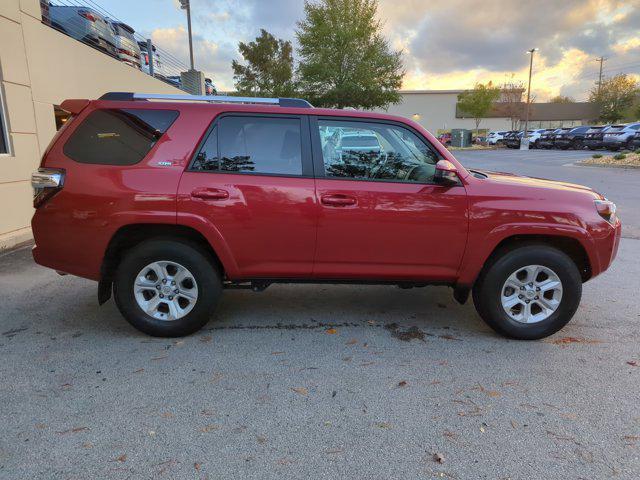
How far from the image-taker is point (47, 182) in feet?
12.2

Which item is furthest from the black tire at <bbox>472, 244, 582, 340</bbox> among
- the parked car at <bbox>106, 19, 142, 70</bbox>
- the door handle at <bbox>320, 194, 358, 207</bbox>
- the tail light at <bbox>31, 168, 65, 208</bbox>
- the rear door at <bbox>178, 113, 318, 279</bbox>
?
the parked car at <bbox>106, 19, 142, 70</bbox>

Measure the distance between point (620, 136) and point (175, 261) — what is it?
1307 inches

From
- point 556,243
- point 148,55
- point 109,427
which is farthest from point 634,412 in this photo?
point 148,55

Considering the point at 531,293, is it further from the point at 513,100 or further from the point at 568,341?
the point at 513,100

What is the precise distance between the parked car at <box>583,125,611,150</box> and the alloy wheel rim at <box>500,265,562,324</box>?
3333 centimetres

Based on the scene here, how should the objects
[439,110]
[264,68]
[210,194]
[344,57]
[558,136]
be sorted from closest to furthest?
[210,194] < [344,57] < [264,68] < [558,136] < [439,110]

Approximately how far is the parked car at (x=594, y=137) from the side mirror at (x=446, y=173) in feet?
111

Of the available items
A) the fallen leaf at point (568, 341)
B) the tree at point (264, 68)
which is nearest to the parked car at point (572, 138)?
the tree at point (264, 68)

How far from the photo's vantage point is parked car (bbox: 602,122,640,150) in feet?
94.3

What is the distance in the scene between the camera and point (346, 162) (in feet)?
12.8

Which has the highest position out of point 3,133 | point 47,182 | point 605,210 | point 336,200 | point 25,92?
point 25,92

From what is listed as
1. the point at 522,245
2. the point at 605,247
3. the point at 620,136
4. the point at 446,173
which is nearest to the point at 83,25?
the point at 446,173

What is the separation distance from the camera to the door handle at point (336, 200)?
3.76m

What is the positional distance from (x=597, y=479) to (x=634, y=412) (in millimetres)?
830
